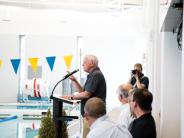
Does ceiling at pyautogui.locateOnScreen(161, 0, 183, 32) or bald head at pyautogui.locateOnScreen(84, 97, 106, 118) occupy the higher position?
ceiling at pyautogui.locateOnScreen(161, 0, 183, 32)

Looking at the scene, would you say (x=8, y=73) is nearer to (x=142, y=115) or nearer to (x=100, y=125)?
(x=142, y=115)

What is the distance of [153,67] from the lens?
15.6 feet

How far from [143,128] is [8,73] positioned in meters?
7.99

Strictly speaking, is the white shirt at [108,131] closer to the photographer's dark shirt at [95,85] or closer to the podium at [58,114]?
the podium at [58,114]

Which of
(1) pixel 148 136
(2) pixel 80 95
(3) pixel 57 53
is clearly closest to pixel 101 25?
(3) pixel 57 53

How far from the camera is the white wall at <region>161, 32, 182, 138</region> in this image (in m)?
3.92

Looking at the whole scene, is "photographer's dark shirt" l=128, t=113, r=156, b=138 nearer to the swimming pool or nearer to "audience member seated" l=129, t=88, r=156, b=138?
"audience member seated" l=129, t=88, r=156, b=138

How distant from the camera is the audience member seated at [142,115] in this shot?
96.4 inches

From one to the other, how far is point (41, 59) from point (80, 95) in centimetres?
731

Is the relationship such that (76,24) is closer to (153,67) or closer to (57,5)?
(57,5)

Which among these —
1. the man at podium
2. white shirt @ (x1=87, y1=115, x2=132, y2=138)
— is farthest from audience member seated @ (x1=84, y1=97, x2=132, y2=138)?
the man at podium

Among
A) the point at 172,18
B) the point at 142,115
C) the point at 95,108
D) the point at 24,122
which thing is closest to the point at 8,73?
the point at 24,122

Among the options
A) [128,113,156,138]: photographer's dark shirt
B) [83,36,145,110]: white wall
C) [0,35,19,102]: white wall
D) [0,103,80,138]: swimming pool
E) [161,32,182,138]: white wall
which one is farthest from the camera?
[0,35,19,102]: white wall

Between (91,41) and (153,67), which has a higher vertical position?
(91,41)
